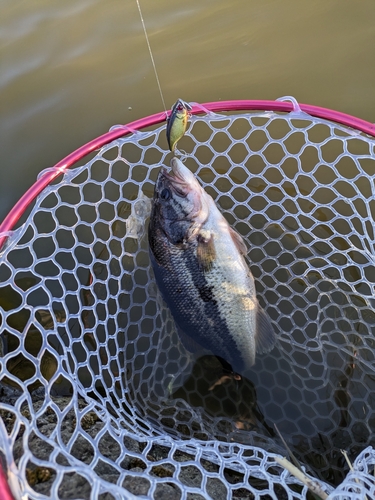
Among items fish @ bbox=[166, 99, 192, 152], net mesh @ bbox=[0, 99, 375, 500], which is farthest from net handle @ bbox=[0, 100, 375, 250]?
fish @ bbox=[166, 99, 192, 152]

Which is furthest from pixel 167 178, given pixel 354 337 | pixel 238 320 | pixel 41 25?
pixel 41 25

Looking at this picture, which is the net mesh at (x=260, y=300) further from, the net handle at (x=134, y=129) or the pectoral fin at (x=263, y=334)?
the pectoral fin at (x=263, y=334)

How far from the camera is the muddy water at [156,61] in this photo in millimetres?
3449

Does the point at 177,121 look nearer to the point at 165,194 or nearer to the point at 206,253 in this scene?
the point at 165,194

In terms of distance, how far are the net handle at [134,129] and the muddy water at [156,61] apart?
1163mm

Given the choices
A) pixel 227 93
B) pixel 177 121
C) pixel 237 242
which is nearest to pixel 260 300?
pixel 237 242

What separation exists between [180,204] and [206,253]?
336mm

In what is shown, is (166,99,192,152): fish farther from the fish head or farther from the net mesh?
the net mesh

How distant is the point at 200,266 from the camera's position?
2.46 meters

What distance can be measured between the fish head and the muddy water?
1379 millimetres

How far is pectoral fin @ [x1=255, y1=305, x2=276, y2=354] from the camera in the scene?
2635 mm

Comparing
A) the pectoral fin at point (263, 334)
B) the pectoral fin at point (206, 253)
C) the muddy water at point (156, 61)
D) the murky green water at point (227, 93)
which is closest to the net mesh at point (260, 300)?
the murky green water at point (227, 93)

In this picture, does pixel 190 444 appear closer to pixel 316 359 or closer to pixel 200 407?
pixel 200 407

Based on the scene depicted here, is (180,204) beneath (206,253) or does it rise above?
above
